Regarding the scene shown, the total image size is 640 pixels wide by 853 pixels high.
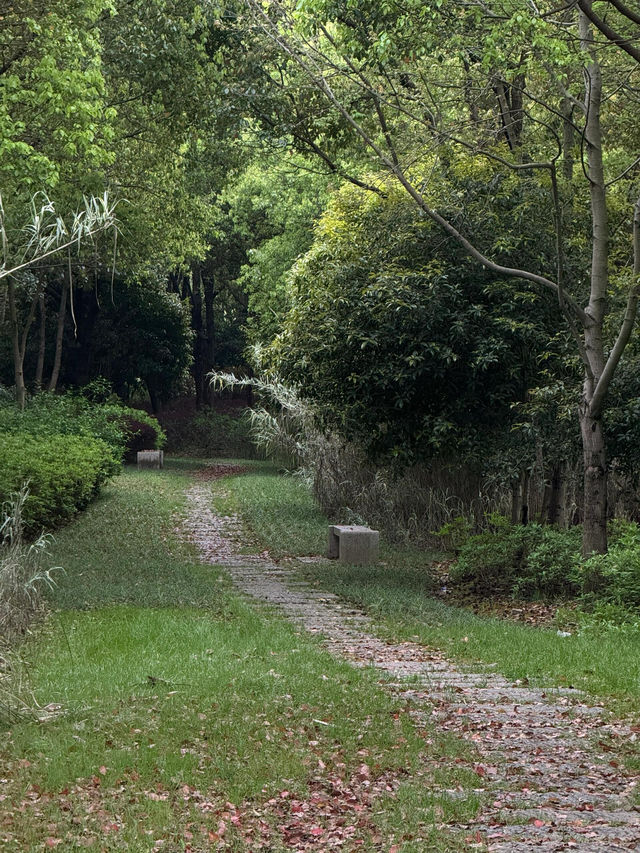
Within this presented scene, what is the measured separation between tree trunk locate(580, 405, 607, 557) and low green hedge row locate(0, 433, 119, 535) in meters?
6.67

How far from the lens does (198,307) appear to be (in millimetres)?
39812

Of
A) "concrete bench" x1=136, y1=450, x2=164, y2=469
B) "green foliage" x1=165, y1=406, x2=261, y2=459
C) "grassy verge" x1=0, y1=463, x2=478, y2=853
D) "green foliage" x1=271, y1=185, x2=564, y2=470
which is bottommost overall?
"grassy verge" x1=0, y1=463, x2=478, y2=853

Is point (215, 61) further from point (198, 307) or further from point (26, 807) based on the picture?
point (198, 307)

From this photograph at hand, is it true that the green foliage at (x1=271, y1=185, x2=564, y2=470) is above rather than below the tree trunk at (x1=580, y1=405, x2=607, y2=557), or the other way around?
above

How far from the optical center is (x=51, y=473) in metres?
15.1

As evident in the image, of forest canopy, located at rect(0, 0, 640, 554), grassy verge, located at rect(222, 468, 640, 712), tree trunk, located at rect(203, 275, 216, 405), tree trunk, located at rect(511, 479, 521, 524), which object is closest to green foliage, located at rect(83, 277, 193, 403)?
tree trunk, located at rect(203, 275, 216, 405)

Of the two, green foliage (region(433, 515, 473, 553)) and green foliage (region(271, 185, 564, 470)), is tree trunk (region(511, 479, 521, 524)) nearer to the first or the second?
green foliage (region(433, 515, 473, 553))

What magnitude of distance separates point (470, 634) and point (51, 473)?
8390 millimetres

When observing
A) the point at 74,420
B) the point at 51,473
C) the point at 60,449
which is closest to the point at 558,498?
the point at 51,473

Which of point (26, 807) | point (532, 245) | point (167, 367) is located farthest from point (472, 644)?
point (167, 367)

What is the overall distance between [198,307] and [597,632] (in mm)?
32406

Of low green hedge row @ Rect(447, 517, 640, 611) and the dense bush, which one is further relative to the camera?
the dense bush

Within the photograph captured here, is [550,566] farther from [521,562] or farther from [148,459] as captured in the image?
[148,459]

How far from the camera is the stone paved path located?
4.37 m
